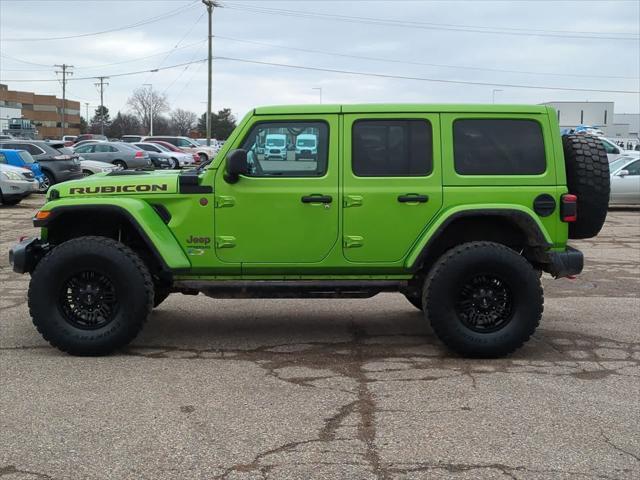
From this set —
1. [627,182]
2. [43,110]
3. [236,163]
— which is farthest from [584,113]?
[43,110]

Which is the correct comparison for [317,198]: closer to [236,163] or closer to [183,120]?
[236,163]

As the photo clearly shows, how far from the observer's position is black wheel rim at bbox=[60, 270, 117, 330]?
598 centimetres

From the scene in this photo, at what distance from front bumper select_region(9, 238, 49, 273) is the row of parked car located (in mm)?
5380

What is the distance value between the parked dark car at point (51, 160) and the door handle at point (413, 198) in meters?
18.6

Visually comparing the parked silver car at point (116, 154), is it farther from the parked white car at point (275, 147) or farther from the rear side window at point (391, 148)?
the rear side window at point (391, 148)

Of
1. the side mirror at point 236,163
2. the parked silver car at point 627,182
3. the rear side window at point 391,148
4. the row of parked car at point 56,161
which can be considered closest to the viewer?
the side mirror at point 236,163

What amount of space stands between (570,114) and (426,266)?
5579cm

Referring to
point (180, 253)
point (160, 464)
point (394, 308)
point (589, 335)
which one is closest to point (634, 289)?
point (589, 335)

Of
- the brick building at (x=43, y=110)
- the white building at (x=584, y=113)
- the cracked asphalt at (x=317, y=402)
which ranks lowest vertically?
the cracked asphalt at (x=317, y=402)

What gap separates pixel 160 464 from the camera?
3.96 m

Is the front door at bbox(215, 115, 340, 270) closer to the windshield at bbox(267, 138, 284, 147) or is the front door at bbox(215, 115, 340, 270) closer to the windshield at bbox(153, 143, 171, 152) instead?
the windshield at bbox(267, 138, 284, 147)

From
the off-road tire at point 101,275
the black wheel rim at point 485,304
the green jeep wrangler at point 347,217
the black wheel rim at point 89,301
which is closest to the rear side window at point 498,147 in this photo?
the green jeep wrangler at point 347,217

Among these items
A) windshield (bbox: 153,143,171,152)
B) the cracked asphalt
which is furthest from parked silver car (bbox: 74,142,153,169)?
the cracked asphalt

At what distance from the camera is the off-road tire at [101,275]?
5855mm
